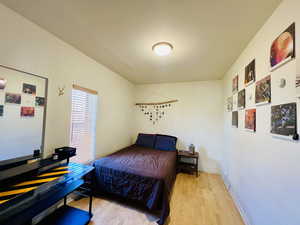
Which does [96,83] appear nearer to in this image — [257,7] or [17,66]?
[17,66]

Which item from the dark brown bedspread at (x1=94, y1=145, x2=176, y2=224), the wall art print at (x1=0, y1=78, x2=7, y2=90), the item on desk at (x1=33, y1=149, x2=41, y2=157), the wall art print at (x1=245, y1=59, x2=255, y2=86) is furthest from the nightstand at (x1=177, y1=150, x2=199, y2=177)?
the wall art print at (x1=0, y1=78, x2=7, y2=90)

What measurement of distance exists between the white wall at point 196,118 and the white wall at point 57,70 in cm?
142

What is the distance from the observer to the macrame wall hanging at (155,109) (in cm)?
358

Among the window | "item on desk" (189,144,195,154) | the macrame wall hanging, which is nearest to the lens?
the window

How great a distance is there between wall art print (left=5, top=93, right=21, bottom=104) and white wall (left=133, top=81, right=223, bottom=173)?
282 centimetres

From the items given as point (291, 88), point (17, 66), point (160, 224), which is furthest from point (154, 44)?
point (160, 224)

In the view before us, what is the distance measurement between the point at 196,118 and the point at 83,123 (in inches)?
108

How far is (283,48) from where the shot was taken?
102 cm

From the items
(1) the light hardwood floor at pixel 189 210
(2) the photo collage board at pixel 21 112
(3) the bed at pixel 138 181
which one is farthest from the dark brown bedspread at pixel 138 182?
(2) the photo collage board at pixel 21 112

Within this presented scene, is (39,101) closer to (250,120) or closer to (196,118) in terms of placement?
(250,120)

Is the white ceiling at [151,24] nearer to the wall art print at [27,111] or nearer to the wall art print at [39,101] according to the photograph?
the wall art print at [39,101]

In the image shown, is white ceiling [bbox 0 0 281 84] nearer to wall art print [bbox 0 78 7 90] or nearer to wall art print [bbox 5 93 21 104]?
wall art print [bbox 0 78 7 90]

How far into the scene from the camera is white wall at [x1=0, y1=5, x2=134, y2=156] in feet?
4.17

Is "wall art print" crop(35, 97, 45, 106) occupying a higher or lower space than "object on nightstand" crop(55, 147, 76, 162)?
higher
